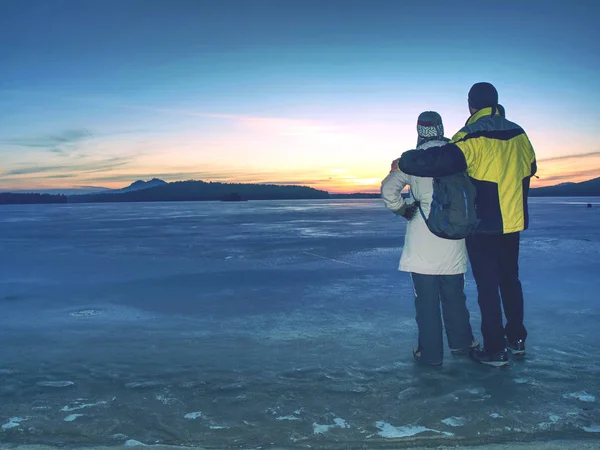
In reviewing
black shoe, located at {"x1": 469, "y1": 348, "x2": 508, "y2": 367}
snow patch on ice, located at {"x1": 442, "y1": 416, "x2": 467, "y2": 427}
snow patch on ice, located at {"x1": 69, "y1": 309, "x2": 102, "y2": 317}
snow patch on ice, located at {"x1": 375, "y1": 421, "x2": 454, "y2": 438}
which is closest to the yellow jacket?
black shoe, located at {"x1": 469, "y1": 348, "x2": 508, "y2": 367}

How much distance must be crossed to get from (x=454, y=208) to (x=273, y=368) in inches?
63.0

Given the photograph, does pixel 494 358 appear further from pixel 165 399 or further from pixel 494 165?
pixel 165 399

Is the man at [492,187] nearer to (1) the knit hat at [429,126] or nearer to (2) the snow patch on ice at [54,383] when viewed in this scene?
(1) the knit hat at [429,126]

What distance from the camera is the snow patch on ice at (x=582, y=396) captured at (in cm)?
287

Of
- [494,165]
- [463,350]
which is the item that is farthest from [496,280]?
[494,165]

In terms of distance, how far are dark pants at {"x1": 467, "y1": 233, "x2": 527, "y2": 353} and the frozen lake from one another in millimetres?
228

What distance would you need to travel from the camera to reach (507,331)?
3.77 m

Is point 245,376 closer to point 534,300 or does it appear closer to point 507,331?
point 507,331

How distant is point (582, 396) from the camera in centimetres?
293

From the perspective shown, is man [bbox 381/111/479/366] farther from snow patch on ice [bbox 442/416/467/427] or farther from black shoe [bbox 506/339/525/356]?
snow patch on ice [bbox 442/416/467/427]

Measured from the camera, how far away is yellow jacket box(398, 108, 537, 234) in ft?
11.1

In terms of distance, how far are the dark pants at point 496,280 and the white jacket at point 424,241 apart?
127mm

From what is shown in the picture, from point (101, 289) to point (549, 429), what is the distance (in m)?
5.51

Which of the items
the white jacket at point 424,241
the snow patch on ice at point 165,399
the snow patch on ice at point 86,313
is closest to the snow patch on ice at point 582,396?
the white jacket at point 424,241
